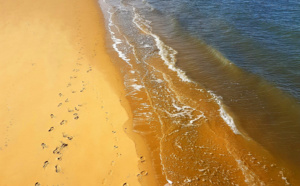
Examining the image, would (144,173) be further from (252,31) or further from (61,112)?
(252,31)

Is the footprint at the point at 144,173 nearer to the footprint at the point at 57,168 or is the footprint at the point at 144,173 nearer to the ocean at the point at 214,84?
the ocean at the point at 214,84

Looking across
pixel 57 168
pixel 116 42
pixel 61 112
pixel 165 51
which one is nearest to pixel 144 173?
pixel 57 168

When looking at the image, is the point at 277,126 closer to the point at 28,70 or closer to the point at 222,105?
the point at 222,105

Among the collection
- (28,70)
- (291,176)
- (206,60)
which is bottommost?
(291,176)

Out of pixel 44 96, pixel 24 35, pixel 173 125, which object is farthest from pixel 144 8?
pixel 173 125

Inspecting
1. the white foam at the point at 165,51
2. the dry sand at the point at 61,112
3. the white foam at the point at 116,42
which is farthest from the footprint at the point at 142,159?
the white foam at the point at 116,42

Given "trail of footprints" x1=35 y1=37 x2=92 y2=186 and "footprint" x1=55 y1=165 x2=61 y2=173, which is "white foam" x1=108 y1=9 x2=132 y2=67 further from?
"footprint" x1=55 y1=165 x2=61 y2=173
